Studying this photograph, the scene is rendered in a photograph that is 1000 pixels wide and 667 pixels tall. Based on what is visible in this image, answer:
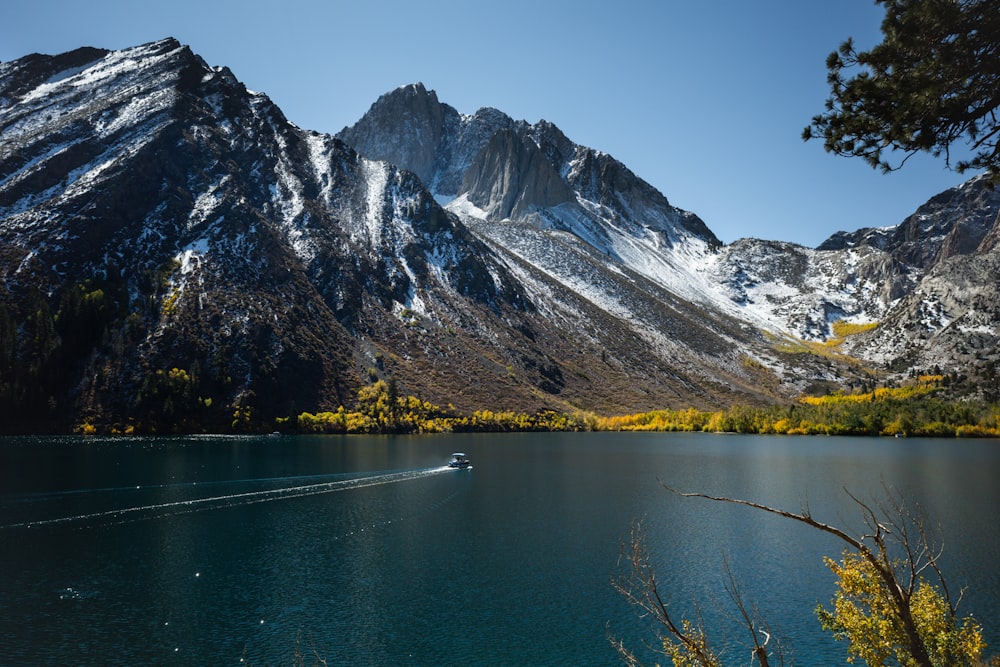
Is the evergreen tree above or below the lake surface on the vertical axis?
above

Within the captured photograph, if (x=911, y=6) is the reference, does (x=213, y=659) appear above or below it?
below

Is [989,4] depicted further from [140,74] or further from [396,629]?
[140,74]

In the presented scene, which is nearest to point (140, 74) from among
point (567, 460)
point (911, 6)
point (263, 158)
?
point (263, 158)

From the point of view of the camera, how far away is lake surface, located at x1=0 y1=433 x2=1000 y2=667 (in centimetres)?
2219

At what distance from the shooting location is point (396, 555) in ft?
109

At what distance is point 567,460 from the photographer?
255ft

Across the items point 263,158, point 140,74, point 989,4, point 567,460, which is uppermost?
point 140,74

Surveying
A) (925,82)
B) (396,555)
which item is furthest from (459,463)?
(925,82)

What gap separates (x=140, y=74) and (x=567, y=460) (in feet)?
606

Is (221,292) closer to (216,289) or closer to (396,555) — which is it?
Answer: (216,289)

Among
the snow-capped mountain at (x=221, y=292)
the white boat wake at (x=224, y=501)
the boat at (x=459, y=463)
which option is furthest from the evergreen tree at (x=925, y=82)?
the snow-capped mountain at (x=221, y=292)

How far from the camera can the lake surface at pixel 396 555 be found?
72.8ft

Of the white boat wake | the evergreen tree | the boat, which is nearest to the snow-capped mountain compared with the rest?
the boat

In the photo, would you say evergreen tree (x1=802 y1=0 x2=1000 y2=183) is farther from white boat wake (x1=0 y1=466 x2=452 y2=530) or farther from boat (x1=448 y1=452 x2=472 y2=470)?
boat (x1=448 y1=452 x2=472 y2=470)
